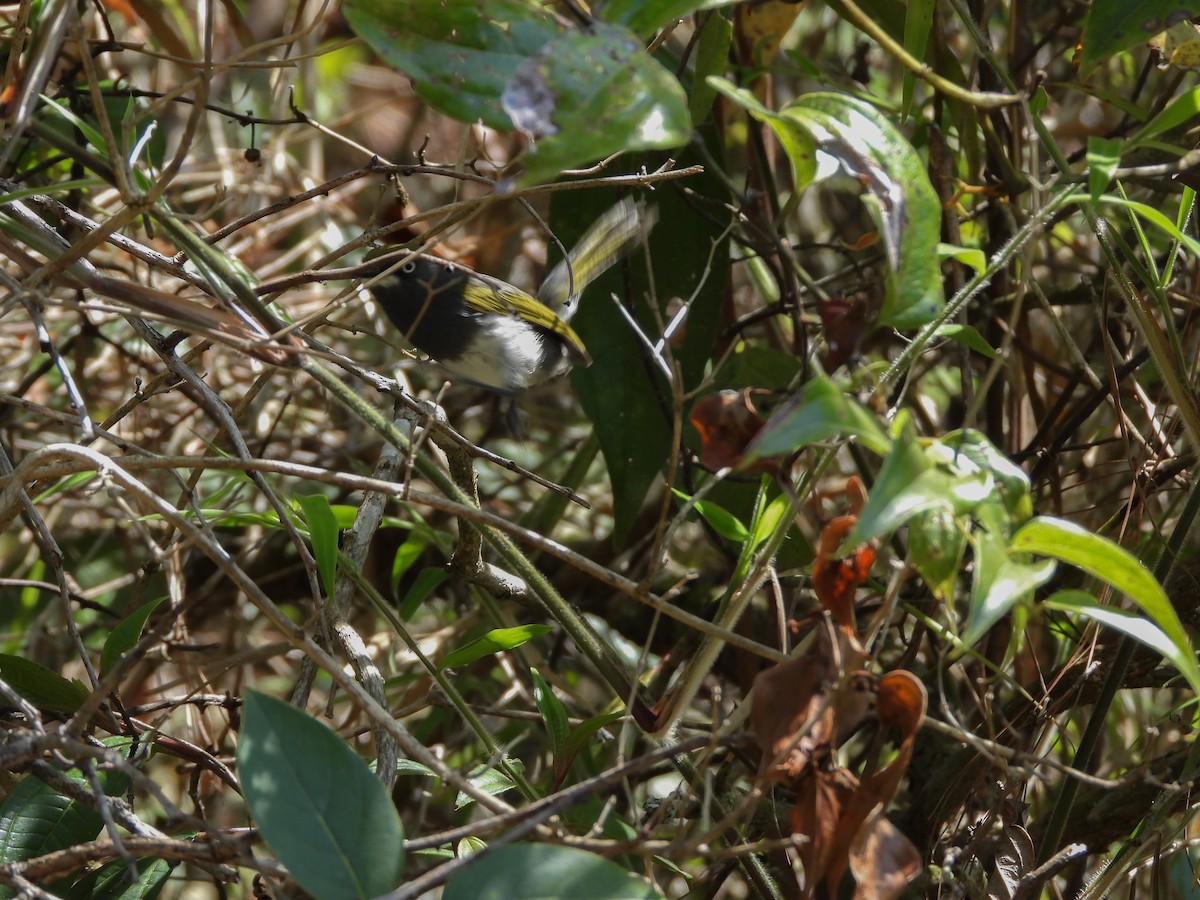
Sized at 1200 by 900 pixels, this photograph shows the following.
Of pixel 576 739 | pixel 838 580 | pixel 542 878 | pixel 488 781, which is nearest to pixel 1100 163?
pixel 838 580

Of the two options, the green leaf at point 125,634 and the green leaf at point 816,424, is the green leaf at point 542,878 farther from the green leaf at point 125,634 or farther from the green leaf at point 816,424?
the green leaf at point 125,634

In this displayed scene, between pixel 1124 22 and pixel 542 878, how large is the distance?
1.18 metres

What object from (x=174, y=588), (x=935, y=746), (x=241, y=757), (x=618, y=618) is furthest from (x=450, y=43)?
(x=618, y=618)

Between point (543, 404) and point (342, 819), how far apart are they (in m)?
2.51

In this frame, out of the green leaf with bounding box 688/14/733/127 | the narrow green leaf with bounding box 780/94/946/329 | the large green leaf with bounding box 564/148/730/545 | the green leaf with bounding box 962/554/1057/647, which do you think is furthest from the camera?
the large green leaf with bounding box 564/148/730/545

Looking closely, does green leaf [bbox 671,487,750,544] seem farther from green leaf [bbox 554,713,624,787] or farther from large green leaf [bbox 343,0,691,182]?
large green leaf [bbox 343,0,691,182]

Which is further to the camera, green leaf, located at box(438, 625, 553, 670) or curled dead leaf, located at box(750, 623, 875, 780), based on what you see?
green leaf, located at box(438, 625, 553, 670)

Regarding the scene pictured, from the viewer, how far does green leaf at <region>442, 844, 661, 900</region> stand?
3.19 ft

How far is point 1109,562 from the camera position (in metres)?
0.91

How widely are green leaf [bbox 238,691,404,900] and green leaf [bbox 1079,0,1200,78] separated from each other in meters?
1.20

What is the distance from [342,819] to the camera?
1.03 m

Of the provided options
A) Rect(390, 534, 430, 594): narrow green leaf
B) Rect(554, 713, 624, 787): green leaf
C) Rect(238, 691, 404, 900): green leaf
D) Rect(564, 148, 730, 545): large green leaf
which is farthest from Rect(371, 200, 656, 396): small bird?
Rect(238, 691, 404, 900): green leaf

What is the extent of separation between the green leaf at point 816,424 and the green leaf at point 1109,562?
0.46ft

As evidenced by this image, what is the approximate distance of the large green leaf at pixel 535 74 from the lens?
916 mm
